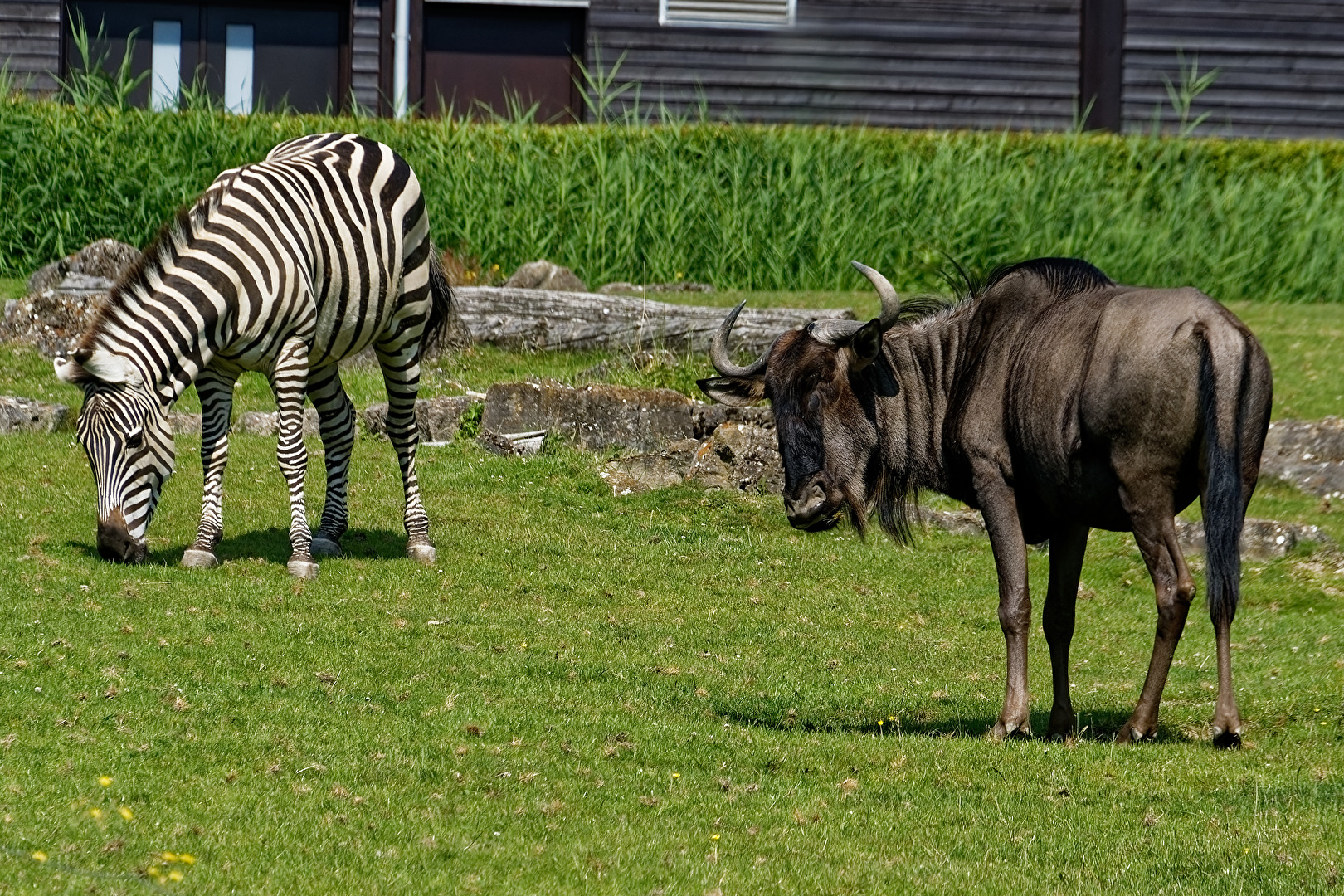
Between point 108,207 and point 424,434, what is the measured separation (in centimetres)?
698

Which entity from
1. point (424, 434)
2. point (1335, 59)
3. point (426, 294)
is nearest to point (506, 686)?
point (426, 294)

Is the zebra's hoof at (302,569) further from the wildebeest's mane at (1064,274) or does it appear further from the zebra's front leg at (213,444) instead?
the wildebeest's mane at (1064,274)

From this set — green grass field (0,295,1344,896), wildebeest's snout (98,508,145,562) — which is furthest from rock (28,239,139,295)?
wildebeest's snout (98,508,145,562)

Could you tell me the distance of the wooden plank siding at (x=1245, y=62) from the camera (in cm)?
2548

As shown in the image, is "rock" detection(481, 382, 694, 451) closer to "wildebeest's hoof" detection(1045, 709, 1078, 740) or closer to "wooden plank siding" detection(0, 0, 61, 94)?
"wildebeest's hoof" detection(1045, 709, 1078, 740)

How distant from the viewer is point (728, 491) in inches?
562

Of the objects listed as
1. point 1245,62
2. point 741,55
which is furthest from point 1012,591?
point 1245,62

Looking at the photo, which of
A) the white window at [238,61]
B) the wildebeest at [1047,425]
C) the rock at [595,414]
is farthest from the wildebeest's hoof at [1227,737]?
the white window at [238,61]

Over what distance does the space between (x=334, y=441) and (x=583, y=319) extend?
5.63m

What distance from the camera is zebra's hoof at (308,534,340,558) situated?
12.1m

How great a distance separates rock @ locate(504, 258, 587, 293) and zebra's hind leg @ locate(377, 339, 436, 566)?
6.90 m

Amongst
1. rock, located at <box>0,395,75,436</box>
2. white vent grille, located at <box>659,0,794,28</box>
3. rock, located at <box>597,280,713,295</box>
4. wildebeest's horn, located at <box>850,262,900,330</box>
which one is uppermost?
white vent grille, located at <box>659,0,794,28</box>

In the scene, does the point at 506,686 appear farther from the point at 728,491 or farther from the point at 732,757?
the point at 728,491

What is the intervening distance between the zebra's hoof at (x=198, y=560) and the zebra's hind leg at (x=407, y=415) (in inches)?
58.3
